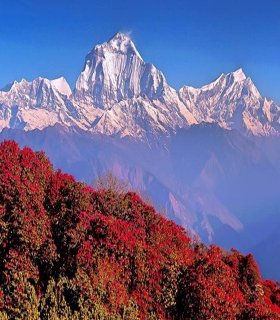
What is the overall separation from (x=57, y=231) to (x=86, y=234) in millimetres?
2434

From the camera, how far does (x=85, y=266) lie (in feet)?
70.9

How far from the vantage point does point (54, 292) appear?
68.0 feet

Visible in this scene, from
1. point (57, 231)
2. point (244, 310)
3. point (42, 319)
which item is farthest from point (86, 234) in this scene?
point (244, 310)

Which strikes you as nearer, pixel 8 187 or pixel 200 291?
pixel 200 291

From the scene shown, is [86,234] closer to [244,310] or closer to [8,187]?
[8,187]

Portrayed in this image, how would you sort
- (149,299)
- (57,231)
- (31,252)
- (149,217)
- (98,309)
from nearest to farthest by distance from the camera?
(98,309) → (149,299) → (31,252) → (57,231) → (149,217)

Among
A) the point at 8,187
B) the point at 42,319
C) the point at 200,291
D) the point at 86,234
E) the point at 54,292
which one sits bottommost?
the point at 42,319

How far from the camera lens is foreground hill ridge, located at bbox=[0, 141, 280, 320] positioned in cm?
2006

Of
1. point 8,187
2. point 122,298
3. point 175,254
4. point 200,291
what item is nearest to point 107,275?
point 122,298

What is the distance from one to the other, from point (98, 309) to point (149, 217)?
11897 mm

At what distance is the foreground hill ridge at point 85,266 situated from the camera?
2006 centimetres

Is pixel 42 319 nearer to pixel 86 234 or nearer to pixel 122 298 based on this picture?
pixel 122 298

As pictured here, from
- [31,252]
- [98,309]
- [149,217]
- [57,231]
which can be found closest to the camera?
[98,309]

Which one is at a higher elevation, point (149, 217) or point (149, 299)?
point (149, 217)
